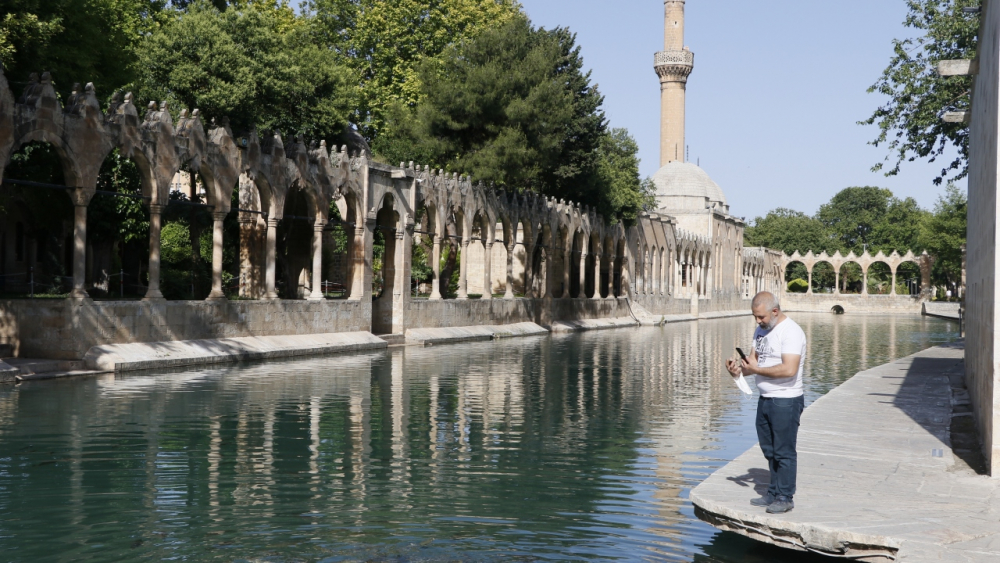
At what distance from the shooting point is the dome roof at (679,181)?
3248 inches

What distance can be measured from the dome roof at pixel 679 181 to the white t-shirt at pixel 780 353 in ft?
248

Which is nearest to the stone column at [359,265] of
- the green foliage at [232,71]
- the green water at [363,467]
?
the green foliage at [232,71]

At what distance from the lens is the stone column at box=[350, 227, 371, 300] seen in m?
27.2

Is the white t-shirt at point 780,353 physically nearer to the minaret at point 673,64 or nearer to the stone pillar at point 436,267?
the stone pillar at point 436,267

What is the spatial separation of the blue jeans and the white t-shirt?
0.05 meters

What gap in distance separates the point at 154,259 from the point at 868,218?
348 feet

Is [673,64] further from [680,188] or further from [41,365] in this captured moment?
[41,365]

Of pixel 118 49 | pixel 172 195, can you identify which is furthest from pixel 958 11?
pixel 172 195

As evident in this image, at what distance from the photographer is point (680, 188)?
82.4 metres

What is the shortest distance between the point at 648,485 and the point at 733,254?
81.0 m

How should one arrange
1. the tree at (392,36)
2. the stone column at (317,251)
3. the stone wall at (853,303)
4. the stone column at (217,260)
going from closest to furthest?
the stone column at (217,260) → the stone column at (317,251) → the tree at (392,36) → the stone wall at (853,303)

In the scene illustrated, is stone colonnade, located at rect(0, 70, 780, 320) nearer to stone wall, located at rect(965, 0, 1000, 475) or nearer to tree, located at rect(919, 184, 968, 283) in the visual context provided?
stone wall, located at rect(965, 0, 1000, 475)

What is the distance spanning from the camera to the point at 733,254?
8725cm

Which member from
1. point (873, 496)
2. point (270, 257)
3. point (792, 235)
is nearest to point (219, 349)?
point (270, 257)
